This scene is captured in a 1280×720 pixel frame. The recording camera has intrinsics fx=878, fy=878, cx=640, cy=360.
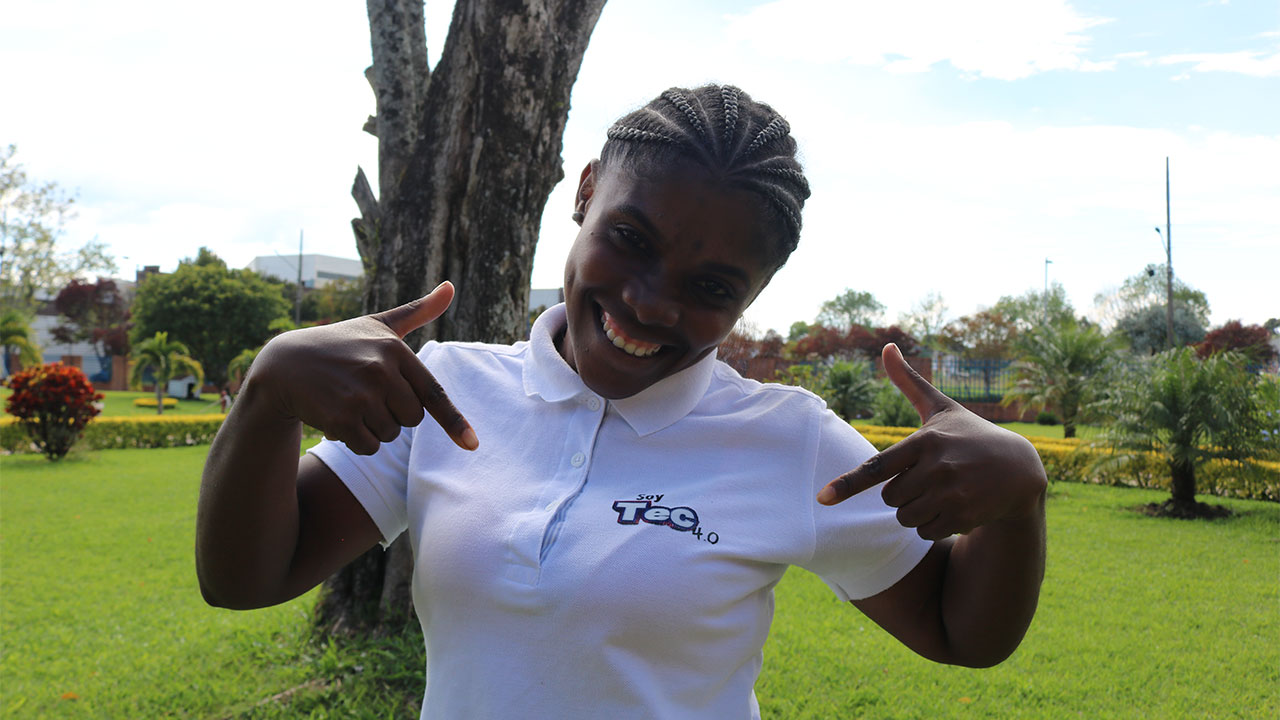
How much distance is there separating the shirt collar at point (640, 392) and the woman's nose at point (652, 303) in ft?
0.42

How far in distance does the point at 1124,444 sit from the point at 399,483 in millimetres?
10044

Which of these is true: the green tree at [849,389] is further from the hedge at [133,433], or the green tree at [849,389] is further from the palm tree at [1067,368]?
the hedge at [133,433]

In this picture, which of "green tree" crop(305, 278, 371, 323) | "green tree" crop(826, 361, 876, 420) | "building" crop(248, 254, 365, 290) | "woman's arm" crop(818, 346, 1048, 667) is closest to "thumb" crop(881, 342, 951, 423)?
"woman's arm" crop(818, 346, 1048, 667)

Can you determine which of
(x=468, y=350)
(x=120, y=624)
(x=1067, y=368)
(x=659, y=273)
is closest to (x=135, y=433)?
(x=120, y=624)

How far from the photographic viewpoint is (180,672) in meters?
4.35

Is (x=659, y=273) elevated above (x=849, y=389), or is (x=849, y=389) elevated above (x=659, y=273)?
(x=659, y=273)

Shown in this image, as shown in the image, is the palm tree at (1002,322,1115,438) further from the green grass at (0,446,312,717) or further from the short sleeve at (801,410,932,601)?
the short sleeve at (801,410,932,601)

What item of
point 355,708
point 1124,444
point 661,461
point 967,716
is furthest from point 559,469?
point 1124,444

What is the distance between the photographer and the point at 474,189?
3.97 metres

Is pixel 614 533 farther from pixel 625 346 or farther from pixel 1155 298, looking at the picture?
pixel 1155 298

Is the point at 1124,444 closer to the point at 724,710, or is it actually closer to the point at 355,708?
the point at 355,708

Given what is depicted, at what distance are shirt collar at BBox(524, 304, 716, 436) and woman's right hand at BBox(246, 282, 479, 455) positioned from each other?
10.8 inches

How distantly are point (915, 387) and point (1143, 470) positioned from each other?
10351mm

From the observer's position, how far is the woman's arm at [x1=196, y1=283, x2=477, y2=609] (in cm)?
112
